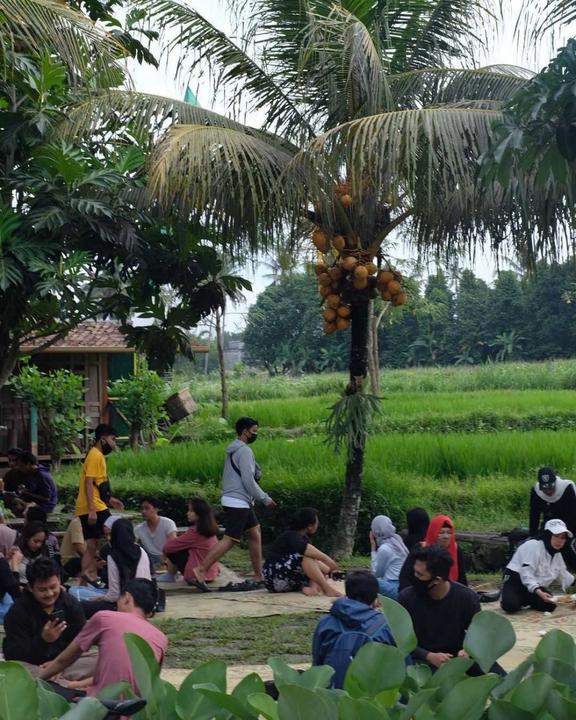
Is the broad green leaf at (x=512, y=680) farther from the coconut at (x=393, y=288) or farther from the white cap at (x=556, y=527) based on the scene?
the coconut at (x=393, y=288)

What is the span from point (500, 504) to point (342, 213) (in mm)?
4332

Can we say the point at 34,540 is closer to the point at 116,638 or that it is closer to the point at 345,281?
the point at 116,638

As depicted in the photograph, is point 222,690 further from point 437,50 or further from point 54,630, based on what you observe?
point 437,50

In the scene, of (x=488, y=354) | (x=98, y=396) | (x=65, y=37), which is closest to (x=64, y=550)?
(x=65, y=37)

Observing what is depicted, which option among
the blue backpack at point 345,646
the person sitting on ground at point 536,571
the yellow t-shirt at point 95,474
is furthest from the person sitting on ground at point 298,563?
the blue backpack at point 345,646

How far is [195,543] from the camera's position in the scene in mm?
10062

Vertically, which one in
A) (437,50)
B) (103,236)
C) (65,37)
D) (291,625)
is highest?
(437,50)

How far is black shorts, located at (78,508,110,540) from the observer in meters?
9.83

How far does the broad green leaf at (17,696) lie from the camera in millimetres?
2533

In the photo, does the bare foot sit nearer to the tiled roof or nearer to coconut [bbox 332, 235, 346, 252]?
coconut [bbox 332, 235, 346, 252]

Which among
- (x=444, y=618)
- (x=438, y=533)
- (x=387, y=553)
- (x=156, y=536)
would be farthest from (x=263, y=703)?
(x=156, y=536)

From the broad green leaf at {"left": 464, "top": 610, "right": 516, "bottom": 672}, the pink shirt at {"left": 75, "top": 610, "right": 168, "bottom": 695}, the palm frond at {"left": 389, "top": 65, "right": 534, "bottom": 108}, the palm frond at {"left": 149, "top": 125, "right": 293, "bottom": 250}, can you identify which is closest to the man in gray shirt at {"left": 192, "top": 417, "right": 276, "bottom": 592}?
the palm frond at {"left": 149, "top": 125, "right": 293, "bottom": 250}

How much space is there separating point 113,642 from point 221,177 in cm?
553

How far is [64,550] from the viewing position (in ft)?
33.0
